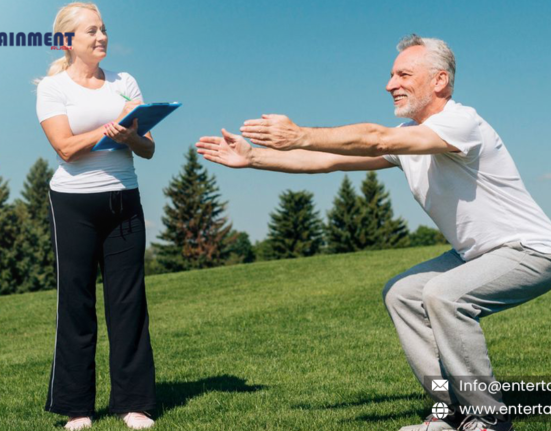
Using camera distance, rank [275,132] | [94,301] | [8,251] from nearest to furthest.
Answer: [275,132] < [94,301] < [8,251]

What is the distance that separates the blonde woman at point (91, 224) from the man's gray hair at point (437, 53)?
1805 mm

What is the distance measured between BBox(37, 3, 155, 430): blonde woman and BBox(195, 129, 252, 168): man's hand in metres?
0.50

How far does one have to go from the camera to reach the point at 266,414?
4.39m

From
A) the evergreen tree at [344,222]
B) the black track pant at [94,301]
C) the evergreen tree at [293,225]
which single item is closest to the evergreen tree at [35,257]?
the evergreen tree at [293,225]

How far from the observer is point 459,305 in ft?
12.0

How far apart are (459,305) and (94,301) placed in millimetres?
2383

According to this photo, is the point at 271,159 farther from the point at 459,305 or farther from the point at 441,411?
the point at 441,411

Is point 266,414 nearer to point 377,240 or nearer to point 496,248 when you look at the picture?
point 496,248

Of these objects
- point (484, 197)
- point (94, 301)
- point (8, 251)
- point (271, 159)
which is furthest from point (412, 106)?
point (8, 251)

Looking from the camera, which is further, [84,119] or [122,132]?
[84,119]

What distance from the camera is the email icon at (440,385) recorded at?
12.9 ft

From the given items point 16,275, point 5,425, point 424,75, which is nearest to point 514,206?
point 424,75

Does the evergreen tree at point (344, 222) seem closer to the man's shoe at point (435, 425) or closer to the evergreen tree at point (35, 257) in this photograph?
the evergreen tree at point (35, 257)

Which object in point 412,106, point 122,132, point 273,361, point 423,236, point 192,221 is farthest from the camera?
point 423,236
